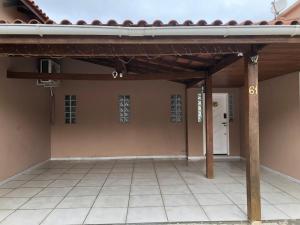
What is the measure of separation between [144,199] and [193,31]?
277cm

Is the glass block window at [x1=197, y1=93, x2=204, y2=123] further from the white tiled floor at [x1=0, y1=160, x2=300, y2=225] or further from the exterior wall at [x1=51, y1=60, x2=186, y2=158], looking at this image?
the white tiled floor at [x1=0, y1=160, x2=300, y2=225]

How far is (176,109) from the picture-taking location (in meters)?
8.42

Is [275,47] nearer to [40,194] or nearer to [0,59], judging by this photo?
[40,194]

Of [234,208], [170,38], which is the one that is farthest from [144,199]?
[170,38]

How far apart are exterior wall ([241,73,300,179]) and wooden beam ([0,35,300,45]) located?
2.49 metres

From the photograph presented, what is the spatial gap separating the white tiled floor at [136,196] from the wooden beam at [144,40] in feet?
7.44

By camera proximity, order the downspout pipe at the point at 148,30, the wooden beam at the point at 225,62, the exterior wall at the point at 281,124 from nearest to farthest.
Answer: the downspout pipe at the point at 148,30 < the wooden beam at the point at 225,62 < the exterior wall at the point at 281,124

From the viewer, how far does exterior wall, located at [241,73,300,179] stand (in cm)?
535

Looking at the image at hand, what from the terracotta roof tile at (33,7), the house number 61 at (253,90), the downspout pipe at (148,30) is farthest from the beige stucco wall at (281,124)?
the terracotta roof tile at (33,7)

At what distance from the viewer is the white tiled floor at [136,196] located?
12.0 feet

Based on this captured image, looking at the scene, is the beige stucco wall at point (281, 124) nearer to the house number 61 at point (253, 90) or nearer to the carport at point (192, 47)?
the carport at point (192, 47)

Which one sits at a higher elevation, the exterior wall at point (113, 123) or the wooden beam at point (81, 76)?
the wooden beam at point (81, 76)

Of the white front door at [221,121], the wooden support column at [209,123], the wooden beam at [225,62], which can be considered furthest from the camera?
the white front door at [221,121]

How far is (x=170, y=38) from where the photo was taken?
3.12 m
